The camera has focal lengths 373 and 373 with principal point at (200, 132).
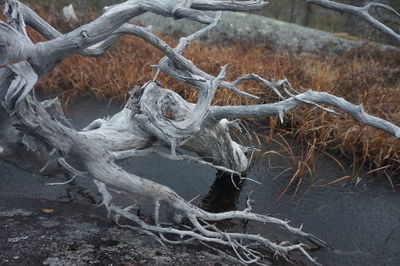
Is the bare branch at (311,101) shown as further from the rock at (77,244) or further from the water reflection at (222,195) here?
the rock at (77,244)

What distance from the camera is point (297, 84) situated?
15.0ft

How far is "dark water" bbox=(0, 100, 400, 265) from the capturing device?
2465mm

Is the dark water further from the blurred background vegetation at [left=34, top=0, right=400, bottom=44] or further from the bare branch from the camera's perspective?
the blurred background vegetation at [left=34, top=0, right=400, bottom=44]

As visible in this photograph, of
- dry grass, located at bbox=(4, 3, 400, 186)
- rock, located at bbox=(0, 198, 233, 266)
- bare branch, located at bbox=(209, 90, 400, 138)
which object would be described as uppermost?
bare branch, located at bbox=(209, 90, 400, 138)

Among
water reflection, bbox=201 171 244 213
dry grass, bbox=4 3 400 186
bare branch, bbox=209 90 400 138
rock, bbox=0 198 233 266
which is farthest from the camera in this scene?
dry grass, bbox=4 3 400 186

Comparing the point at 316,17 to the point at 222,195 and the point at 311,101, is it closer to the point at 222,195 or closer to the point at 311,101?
the point at 222,195

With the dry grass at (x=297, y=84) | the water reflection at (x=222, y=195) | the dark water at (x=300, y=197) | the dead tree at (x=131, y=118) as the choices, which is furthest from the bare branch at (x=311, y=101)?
the dry grass at (x=297, y=84)

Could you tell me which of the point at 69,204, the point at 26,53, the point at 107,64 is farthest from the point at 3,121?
the point at 107,64

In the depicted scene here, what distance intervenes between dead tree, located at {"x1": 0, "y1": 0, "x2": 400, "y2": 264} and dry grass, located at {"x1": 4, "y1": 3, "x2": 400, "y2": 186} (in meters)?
1.13

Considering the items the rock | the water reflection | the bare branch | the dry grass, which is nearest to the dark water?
the water reflection

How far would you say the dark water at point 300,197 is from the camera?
2.46m

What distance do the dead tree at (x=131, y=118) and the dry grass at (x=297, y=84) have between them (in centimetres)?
113

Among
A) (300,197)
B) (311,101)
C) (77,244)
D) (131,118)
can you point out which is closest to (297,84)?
(300,197)

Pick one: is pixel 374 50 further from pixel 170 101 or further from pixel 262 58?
pixel 170 101
